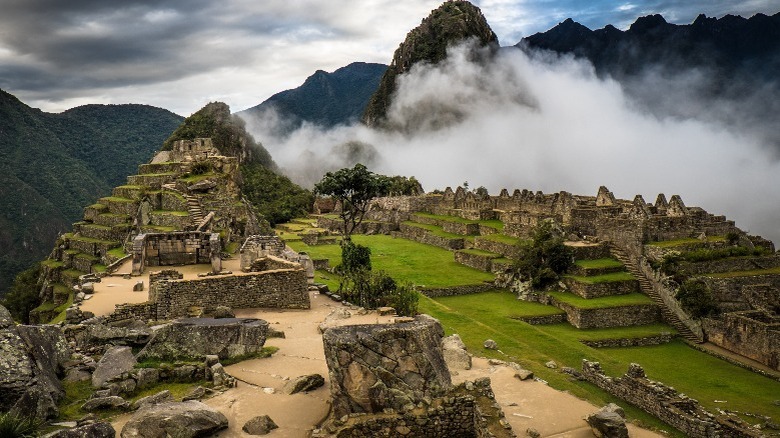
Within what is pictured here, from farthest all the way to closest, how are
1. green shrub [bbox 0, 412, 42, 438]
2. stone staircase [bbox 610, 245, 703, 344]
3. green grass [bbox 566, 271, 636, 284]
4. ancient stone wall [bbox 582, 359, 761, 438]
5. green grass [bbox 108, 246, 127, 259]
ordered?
green grass [bbox 566, 271, 636, 284], green grass [bbox 108, 246, 127, 259], stone staircase [bbox 610, 245, 703, 344], ancient stone wall [bbox 582, 359, 761, 438], green shrub [bbox 0, 412, 42, 438]

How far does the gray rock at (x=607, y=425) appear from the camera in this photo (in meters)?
10.8

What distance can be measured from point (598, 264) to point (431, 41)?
458 feet

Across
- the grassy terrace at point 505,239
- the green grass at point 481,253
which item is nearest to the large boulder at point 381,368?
the grassy terrace at point 505,239

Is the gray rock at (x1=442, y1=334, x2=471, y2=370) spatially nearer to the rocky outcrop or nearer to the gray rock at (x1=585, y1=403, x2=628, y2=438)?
the gray rock at (x1=585, y1=403, x2=628, y2=438)

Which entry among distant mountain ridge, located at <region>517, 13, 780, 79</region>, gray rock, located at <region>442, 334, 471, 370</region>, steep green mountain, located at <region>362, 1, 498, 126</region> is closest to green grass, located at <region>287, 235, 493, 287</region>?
gray rock, located at <region>442, 334, 471, 370</region>

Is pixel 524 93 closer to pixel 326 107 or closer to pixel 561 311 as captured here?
pixel 326 107

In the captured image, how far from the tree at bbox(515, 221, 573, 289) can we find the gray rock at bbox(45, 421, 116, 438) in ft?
93.6

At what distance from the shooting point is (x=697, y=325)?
93.8 feet

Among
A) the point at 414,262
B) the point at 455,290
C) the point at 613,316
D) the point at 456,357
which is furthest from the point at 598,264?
the point at 456,357

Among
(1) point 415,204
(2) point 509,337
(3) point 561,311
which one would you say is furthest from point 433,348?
(1) point 415,204

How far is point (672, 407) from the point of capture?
51.7 feet

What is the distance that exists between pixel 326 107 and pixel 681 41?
96.8 metres

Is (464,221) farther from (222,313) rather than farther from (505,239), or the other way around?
(222,313)

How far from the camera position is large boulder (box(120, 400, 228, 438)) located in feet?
27.4
